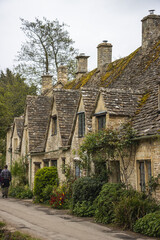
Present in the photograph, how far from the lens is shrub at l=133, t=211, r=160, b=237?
10461mm

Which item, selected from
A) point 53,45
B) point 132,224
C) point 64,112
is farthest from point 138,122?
point 53,45

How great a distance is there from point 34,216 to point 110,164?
12.1ft

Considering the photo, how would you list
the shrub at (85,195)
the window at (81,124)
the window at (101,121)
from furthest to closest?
the window at (81,124) → the window at (101,121) → the shrub at (85,195)

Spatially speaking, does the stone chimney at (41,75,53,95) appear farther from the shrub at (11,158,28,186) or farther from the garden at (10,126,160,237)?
the garden at (10,126,160,237)

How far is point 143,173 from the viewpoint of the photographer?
13.7 m

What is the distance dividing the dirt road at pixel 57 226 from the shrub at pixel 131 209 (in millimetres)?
545

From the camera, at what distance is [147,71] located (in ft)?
62.8

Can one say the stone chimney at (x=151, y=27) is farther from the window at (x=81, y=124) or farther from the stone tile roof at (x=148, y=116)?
the window at (x=81, y=124)

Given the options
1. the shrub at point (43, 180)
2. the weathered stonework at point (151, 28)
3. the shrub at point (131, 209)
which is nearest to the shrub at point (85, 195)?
the shrub at point (131, 209)

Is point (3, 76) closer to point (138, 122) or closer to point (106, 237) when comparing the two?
point (138, 122)

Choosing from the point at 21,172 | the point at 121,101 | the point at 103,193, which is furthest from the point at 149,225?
the point at 21,172

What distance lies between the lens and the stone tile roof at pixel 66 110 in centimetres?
2045

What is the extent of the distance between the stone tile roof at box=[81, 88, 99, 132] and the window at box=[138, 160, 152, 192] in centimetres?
412

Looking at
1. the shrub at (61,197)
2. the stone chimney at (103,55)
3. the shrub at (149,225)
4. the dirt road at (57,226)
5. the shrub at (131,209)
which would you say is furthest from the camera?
the stone chimney at (103,55)
